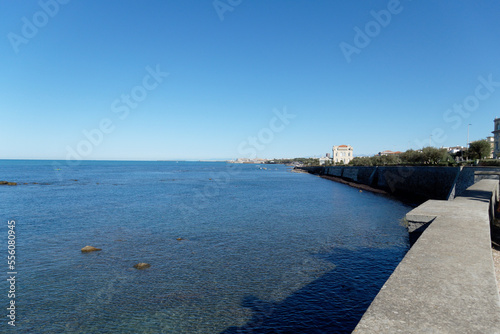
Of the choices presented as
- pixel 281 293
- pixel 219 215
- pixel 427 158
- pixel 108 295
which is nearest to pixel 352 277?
pixel 281 293

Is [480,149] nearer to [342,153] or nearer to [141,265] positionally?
[141,265]

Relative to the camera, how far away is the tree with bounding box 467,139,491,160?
58.4m

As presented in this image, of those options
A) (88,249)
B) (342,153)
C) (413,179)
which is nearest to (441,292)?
(88,249)

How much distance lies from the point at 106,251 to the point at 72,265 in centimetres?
232

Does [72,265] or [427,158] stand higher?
[427,158]

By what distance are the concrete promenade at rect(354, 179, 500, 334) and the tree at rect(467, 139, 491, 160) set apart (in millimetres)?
64703

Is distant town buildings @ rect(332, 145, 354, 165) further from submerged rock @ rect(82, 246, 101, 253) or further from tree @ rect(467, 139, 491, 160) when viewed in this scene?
submerged rock @ rect(82, 246, 101, 253)

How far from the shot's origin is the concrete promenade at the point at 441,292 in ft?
11.6

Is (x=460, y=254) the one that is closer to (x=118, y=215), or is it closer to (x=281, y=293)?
(x=281, y=293)

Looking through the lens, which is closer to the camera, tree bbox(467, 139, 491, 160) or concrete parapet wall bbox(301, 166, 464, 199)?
concrete parapet wall bbox(301, 166, 464, 199)

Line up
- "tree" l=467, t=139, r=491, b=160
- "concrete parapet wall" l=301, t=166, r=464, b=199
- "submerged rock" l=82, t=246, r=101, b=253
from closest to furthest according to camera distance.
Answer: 1. "submerged rock" l=82, t=246, r=101, b=253
2. "concrete parapet wall" l=301, t=166, r=464, b=199
3. "tree" l=467, t=139, r=491, b=160

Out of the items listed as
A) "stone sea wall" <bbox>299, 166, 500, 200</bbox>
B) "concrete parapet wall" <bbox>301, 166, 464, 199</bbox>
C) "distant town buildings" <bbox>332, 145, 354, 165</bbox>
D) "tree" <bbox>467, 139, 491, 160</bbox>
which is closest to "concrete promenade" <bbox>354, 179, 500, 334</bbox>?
"stone sea wall" <bbox>299, 166, 500, 200</bbox>

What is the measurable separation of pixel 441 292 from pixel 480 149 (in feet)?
226

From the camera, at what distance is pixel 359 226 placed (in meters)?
22.7
